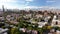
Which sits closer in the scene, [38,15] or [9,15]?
[9,15]

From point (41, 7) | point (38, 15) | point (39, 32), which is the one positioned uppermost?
point (41, 7)

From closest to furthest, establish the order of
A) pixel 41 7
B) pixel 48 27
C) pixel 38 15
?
pixel 48 27, pixel 41 7, pixel 38 15

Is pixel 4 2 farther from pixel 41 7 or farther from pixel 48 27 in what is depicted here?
pixel 48 27

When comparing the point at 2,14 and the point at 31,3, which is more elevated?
the point at 31,3

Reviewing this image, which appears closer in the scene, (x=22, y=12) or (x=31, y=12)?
(x=22, y=12)

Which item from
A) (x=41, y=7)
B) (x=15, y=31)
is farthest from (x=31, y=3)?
(x=15, y=31)

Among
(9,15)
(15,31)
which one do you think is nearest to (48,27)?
(15,31)

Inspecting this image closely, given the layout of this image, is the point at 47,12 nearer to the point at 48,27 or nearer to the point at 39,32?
the point at 48,27

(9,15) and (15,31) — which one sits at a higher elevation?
(9,15)

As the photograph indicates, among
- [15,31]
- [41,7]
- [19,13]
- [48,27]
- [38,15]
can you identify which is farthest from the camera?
[38,15]
